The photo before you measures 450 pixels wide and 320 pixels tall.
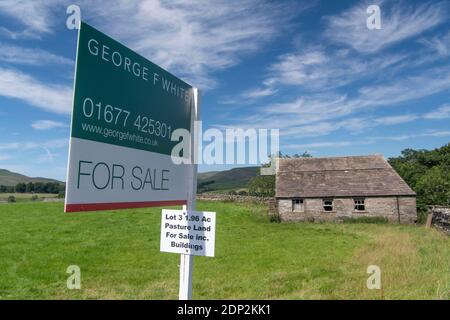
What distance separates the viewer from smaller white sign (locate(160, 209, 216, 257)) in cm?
358

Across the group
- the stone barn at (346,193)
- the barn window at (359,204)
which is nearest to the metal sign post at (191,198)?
the stone barn at (346,193)

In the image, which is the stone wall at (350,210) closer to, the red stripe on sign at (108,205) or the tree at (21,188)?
the red stripe on sign at (108,205)

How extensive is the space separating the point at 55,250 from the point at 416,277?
38.3 feet

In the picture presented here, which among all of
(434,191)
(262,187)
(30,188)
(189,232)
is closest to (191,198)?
(189,232)

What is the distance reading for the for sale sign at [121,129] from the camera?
2.75 metres

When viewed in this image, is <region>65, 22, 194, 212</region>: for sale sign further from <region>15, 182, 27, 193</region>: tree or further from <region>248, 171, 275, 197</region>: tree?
<region>15, 182, 27, 193</region>: tree

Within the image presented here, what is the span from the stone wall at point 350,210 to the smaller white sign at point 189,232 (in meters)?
24.7

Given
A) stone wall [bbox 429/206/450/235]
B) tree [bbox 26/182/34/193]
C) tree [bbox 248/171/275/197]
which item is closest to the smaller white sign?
stone wall [bbox 429/206/450/235]

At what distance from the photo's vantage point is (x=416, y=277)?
8031mm

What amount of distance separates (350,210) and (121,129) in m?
26.5

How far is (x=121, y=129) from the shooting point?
3176mm

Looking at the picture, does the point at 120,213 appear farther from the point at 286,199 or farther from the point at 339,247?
the point at 339,247

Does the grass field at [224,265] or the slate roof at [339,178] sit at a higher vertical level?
the slate roof at [339,178]

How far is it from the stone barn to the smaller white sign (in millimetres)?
24689
